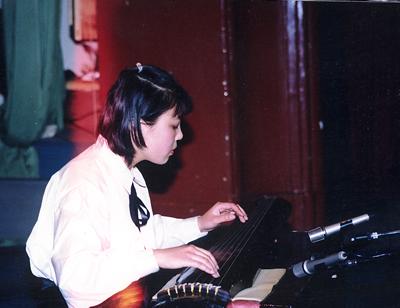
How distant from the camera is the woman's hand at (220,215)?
2066mm

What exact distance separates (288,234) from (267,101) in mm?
2066

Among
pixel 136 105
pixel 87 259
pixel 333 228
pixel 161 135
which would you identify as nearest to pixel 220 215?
pixel 161 135

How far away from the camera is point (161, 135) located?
1.93 m

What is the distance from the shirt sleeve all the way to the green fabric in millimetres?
3118

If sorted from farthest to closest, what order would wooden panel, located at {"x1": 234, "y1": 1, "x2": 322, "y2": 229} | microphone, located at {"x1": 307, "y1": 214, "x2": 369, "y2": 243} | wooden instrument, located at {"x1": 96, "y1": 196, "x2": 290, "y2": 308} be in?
1. wooden panel, located at {"x1": 234, "y1": 1, "x2": 322, "y2": 229}
2. microphone, located at {"x1": 307, "y1": 214, "x2": 369, "y2": 243}
3. wooden instrument, located at {"x1": 96, "y1": 196, "x2": 290, "y2": 308}

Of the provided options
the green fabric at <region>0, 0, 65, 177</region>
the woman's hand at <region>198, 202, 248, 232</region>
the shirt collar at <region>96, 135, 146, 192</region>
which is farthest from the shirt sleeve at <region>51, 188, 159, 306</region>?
the green fabric at <region>0, 0, 65, 177</region>

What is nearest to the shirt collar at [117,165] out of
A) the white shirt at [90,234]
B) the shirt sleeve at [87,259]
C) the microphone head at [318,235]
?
the white shirt at [90,234]

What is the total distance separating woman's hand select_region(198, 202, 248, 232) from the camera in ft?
6.78

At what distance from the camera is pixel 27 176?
4.52 metres

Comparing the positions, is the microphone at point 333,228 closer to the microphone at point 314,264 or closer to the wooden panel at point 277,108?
the microphone at point 314,264

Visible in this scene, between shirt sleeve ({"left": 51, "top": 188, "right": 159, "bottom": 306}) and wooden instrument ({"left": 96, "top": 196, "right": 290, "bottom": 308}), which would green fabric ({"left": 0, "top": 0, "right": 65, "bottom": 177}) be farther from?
shirt sleeve ({"left": 51, "top": 188, "right": 159, "bottom": 306})

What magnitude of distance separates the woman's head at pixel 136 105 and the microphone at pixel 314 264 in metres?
0.76

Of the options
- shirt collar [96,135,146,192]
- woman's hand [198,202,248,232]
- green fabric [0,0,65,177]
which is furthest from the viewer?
green fabric [0,0,65,177]

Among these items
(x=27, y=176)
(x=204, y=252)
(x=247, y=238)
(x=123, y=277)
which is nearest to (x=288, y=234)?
(x=247, y=238)
